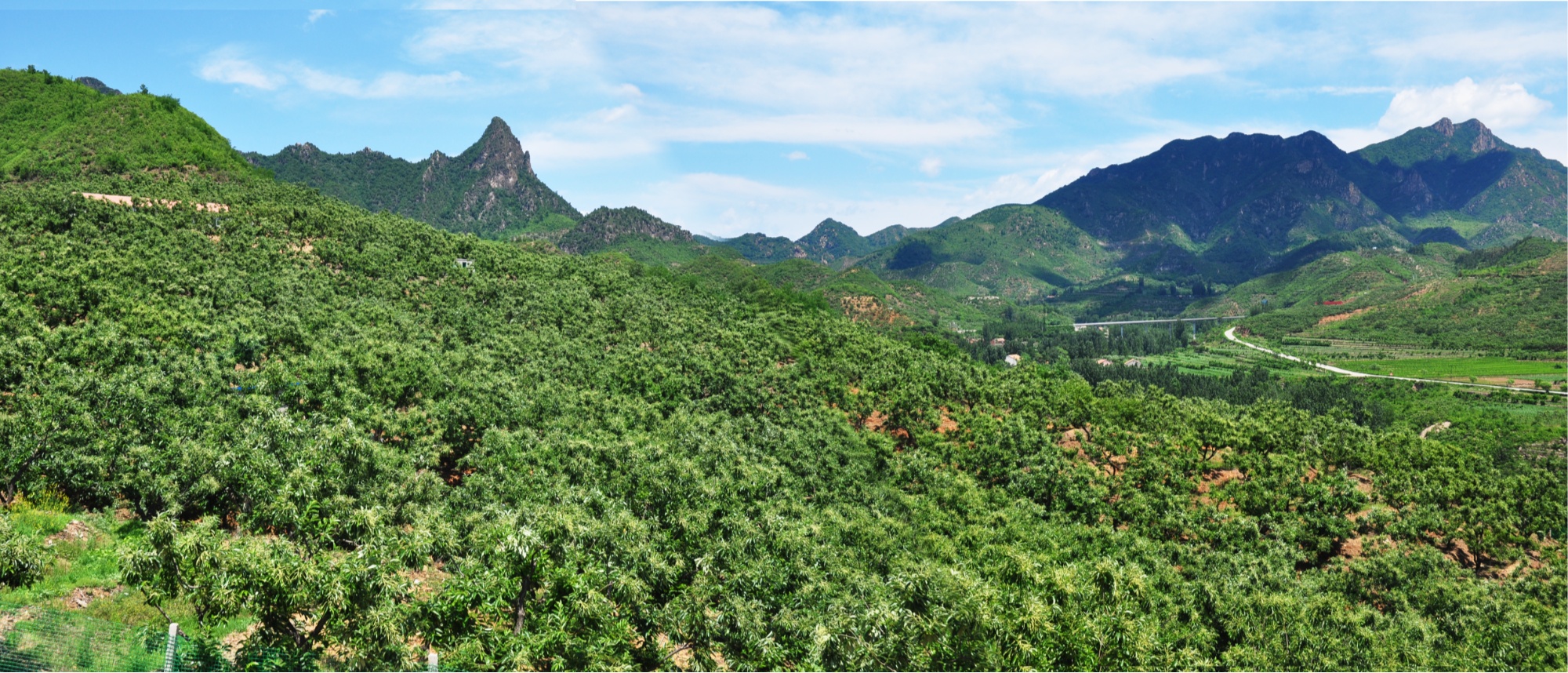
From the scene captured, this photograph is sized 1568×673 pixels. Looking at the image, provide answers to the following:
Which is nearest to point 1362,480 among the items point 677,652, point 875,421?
point 875,421

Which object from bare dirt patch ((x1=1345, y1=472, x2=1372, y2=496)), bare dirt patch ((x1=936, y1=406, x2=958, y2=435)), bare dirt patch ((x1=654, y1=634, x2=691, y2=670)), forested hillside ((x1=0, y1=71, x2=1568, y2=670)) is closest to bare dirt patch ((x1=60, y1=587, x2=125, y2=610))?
forested hillside ((x1=0, y1=71, x2=1568, y2=670))

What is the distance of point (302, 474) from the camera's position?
24500 mm

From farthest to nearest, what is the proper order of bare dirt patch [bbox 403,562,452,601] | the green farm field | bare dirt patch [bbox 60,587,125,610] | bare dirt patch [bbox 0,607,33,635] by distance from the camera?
the green farm field < bare dirt patch [bbox 403,562,452,601] < bare dirt patch [bbox 60,587,125,610] < bare dirt patch [bbox 0,607,33,635]

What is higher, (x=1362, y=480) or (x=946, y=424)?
(x=946, y=424)

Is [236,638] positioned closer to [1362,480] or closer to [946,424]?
[946,424]

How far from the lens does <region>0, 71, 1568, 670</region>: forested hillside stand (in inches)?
824

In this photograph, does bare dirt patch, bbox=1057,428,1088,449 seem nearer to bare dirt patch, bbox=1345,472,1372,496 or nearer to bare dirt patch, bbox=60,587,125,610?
bare dirt patch, bbox=1345,472,1372,496

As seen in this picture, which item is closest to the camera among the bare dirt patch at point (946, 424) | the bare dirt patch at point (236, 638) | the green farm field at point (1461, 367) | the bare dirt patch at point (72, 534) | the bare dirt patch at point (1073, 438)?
the bare dirt patch at point (236, 638)

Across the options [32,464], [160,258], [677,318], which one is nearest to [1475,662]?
[32,464]

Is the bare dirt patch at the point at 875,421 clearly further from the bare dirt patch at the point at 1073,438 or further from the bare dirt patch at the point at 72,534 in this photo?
the bare dirt patch at the point at 72,534

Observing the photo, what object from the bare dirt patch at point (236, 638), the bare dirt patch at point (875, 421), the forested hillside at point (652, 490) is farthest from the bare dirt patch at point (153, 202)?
the bare dirt patch at point (236, 638)

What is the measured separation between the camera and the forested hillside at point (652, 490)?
824 inches

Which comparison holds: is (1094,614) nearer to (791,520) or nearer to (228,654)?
(791,520)

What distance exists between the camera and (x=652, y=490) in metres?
33.4
